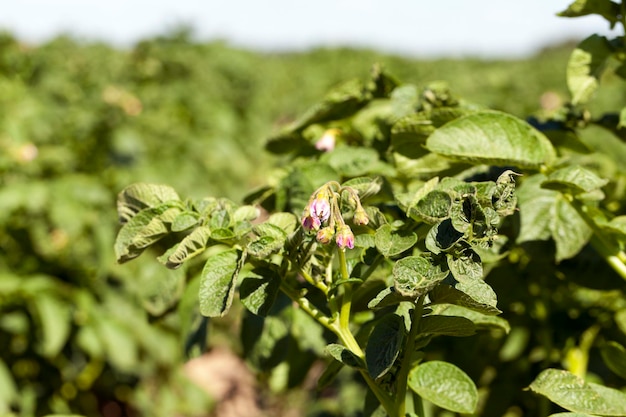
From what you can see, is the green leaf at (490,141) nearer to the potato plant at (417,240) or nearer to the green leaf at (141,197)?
the potato plant at (417,240)

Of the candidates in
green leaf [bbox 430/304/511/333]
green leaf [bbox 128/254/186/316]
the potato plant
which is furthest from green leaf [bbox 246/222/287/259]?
green leaf [bbox 128/254/186/316]

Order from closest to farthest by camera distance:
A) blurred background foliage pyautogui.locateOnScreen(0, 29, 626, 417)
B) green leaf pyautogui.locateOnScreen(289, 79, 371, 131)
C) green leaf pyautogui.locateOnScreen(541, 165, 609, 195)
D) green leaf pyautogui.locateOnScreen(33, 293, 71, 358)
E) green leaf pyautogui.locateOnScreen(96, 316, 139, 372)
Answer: green leaf pyautogui.locateOnScreen(541, 165, 609, 195) → green leaf pyautogui.locateOnScreen(289, 79, 371, 131) → blurred background foliage pyautogui.locateOnScreen(0, 29, 626, 417) → green leaf pyautogui.locateOnScreen(33, 293, 71, 358) → green leaf pyautogui.locateOnScreen(96, 316, 139, 372)

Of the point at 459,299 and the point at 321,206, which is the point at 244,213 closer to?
the point at 321,206


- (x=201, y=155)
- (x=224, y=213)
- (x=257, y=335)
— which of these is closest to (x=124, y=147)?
(x=201, y=155)

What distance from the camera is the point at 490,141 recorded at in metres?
0.87

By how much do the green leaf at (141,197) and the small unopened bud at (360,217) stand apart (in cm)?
24

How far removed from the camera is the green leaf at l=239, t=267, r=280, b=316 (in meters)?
0.73

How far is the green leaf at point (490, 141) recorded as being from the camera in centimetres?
85

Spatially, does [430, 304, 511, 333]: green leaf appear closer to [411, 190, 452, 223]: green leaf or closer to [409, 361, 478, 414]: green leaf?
[409, 361, 478, 414]: green leaf

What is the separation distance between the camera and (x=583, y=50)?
3.43 ft

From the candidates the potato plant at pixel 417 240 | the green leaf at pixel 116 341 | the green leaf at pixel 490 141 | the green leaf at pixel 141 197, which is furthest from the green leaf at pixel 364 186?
the green leaf at pixel 116 341

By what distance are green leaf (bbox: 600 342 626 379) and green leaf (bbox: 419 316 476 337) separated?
0.34m

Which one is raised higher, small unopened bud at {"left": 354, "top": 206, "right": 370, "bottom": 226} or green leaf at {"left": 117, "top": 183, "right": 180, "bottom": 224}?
small unopened bud at {"left": 354, "top": 206, "right": 370, "bottom": 226}

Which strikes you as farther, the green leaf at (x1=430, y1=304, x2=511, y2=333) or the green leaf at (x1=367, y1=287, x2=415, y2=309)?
the green leaf at (x1=430, y1=304, x2=511, y2=333)
